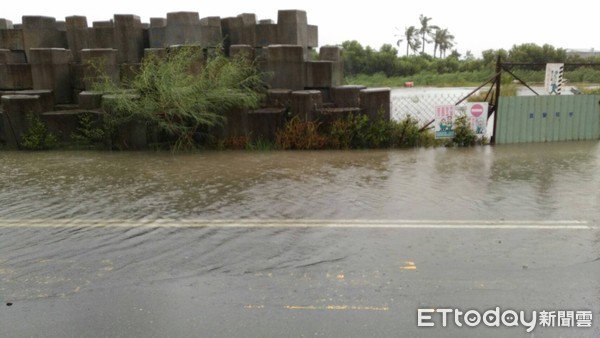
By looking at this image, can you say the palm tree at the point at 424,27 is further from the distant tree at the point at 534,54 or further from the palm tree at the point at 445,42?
the distant tree at the point at 534,54

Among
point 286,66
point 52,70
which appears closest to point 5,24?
point 52,70

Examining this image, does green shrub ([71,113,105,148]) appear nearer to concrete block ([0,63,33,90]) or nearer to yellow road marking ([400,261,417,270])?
concrete block ([0,63,33,90])

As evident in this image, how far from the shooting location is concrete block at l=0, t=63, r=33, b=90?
40.5ft

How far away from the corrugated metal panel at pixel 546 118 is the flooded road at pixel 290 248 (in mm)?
2993

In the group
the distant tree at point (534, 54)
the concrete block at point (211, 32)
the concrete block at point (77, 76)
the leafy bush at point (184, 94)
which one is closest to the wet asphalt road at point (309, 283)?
the leafy bush at point (184, 94)

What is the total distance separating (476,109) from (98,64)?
9005 mm

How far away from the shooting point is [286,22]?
12.4 m

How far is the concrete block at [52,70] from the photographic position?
12.1m

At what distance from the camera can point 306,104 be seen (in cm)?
1139

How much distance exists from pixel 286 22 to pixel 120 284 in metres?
9.51

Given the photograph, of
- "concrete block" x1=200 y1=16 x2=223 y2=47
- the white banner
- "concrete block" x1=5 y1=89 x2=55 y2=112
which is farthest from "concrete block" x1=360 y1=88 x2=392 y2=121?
"concrete block" x1=5 y1=89 x2=55 y2=112

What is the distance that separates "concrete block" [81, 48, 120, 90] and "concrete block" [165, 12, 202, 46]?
56.5 inches

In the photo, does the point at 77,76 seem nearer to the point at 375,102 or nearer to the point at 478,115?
the point at 375,102

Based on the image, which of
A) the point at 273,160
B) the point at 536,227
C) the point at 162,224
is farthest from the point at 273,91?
the point at 536,227
